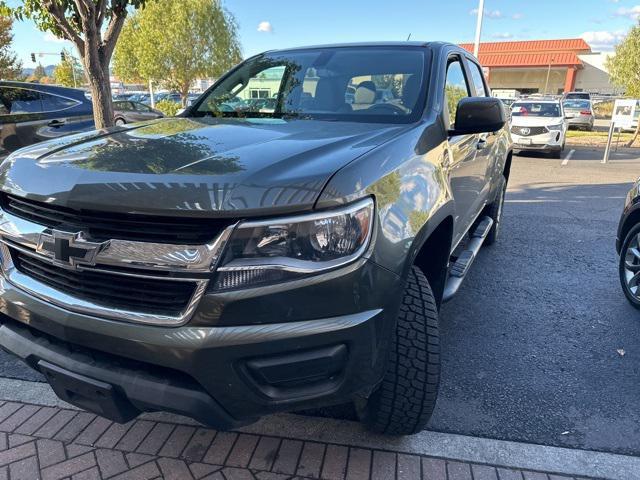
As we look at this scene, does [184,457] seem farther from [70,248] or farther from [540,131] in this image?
[540,131]

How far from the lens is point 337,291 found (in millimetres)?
1531

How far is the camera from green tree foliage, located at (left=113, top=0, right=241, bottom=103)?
25312 millimetres

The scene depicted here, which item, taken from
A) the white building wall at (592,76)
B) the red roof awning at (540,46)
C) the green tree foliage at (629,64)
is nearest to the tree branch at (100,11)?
the green tree foliage at (629,64)

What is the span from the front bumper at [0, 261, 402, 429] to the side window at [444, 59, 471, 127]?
162 centimetres

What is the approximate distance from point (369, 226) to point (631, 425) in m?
1.90

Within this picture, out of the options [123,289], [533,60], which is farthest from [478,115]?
[533,60]

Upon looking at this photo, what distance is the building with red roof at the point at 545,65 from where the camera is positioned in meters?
43.5

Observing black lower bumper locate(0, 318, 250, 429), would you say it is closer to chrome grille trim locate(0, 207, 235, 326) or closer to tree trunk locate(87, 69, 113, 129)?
chrome grille trim locate(0, 207, 235, 326)

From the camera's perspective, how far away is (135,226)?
5.19 ft

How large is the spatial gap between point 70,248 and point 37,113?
5.93 m

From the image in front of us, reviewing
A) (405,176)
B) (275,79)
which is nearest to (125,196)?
(405,176)

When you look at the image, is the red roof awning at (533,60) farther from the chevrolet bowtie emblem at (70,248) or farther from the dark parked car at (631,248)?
the chevrolet bowtie emblem at (70,248)

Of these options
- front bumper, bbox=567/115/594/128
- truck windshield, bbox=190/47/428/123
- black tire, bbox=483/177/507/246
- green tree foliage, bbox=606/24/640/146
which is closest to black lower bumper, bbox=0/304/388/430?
truck windshield, bbox=190/47/428/123

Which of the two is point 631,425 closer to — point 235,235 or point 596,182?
point 235,235
